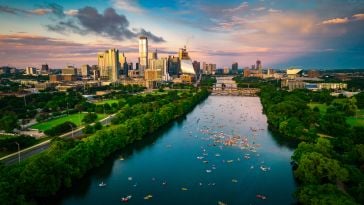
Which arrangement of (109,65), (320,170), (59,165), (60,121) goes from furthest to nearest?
1. (109,65)
2. (60,121)
3. (59,165)
4. (320,170)

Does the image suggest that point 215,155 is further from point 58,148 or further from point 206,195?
point 58,148

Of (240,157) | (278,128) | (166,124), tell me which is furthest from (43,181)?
(278,128)

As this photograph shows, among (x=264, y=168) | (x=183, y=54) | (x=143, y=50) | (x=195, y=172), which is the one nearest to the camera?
(x=195, y=172)

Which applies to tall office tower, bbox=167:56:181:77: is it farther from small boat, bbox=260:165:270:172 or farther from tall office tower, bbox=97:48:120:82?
small boat, bbox=260:165:270:172

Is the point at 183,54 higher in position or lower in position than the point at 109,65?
higher

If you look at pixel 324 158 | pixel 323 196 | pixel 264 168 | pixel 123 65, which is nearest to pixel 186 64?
pixel 123 65

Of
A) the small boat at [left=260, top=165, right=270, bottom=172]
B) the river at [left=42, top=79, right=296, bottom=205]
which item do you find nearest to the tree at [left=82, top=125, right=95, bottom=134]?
the river at [left=42, top=79, right=296, bottom=205]

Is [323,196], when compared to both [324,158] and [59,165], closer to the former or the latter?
[324,158]
